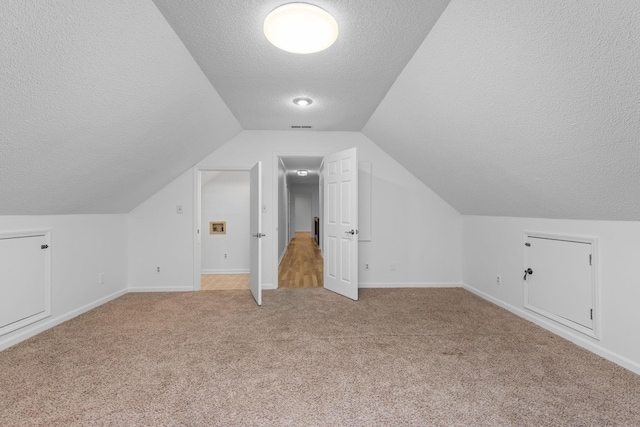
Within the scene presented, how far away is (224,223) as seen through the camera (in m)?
5.54

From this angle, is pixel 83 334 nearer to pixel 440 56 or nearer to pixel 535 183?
pixel 440 56

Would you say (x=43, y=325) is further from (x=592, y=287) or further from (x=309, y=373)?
(x=592, y=287)

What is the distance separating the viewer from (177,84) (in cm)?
247

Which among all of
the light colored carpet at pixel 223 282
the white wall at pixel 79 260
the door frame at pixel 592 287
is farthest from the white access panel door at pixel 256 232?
the door frame at pixel 592 287

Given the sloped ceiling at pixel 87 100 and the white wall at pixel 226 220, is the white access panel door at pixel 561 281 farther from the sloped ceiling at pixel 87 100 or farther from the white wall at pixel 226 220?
the white wall at pixel 226 220

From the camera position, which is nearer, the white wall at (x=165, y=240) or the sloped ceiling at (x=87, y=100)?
the sloped ceiling at (x=87, y=100)

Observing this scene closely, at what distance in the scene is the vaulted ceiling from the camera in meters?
1.48

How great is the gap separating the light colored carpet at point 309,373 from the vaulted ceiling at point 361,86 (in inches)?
47.0

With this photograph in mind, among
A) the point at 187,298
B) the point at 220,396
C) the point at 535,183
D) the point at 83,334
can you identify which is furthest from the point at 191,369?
the point at 535,183

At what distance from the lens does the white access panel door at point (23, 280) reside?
246cm

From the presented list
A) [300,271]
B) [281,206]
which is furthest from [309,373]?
[281,206]

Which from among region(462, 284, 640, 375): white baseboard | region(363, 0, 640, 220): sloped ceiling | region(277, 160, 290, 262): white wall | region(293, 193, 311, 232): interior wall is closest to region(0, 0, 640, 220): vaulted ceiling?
region(363, 0, 640, 220): sloped ceiling

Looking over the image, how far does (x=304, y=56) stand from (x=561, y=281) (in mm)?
2992

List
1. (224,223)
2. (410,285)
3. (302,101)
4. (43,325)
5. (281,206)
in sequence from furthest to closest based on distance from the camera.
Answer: (281,206) → (224,223) → (410,285) → (302,101) → (43,325)
